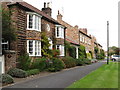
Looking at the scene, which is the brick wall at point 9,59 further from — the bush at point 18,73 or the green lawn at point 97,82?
the green lawn at point 97,82

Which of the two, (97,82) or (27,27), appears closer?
(97,82)

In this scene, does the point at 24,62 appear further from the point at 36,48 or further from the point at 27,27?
the point at 27,27

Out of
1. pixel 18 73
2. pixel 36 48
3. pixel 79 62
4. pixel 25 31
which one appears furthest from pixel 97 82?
pixel 79 62

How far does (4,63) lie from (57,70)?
6.44 meters

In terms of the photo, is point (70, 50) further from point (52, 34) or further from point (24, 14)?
point (24, 14)

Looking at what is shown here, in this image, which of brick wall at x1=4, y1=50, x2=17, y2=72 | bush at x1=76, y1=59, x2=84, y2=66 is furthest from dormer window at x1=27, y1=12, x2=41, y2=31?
bush at x1=76, y1=59, x2=84, y2=66

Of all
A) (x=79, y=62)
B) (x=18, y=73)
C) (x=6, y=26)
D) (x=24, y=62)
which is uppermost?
(x=6, y=26)

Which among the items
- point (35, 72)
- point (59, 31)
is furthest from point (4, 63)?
point (59, 31)

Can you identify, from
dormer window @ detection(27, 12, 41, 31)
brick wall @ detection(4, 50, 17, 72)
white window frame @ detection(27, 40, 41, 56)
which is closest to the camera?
brick wall @ detection(4, 50, 17, 72)

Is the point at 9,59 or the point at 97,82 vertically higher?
the point at 9,59

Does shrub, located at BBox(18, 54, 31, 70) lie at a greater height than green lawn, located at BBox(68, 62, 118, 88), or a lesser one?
greater

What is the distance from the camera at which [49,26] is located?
23109 mm

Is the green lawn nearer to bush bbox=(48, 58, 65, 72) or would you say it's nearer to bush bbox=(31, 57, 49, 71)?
bush bbox=(48, 58, 65, 72)

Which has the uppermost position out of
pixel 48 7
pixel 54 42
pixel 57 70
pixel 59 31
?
pixel 48 7
